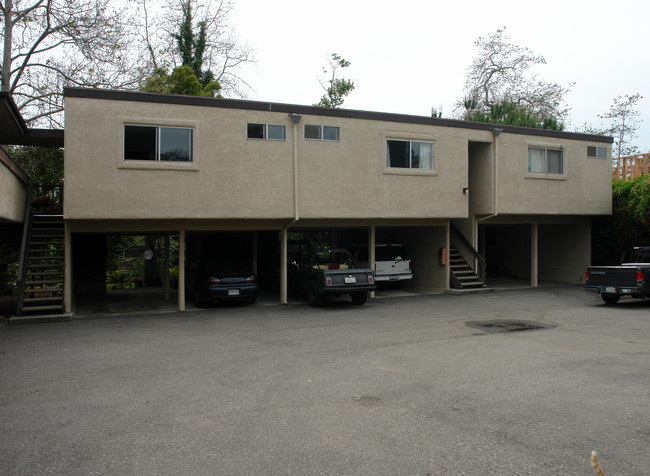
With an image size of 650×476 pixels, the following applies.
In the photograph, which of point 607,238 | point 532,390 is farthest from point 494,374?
point 607,238

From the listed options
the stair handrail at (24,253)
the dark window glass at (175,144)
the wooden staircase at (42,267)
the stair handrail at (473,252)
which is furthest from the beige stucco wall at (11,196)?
the stair handrail at (473,252)

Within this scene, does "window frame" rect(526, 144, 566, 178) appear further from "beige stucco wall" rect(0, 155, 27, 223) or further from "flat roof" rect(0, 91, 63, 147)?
"beige stucco wall" rect(0, 155, 27, 223)

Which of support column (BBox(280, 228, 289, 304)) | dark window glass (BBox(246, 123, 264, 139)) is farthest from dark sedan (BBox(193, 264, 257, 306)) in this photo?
dark window glass (BBox(246, 123, 264, 139))

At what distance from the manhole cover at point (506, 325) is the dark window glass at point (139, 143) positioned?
9437mm

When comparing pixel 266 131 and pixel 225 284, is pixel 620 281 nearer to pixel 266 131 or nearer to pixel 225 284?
pixel 266 131

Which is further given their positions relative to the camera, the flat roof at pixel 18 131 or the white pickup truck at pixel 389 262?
the white pickup truck at pixel 389 262

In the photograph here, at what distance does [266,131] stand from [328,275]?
458 cm

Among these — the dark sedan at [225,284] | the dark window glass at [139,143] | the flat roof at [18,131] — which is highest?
the flat roof at [18,131]

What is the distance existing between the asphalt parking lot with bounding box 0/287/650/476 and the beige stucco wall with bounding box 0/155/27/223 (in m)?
3.14

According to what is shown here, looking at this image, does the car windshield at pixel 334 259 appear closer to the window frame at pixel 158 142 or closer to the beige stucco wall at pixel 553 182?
the window frame at pixel 158 142

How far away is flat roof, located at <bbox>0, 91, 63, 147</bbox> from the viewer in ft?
37.9

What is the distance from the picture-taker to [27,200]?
51.1ft

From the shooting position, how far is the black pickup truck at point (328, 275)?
14.6 metres

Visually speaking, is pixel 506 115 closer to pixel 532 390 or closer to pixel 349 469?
pixel 532 390
